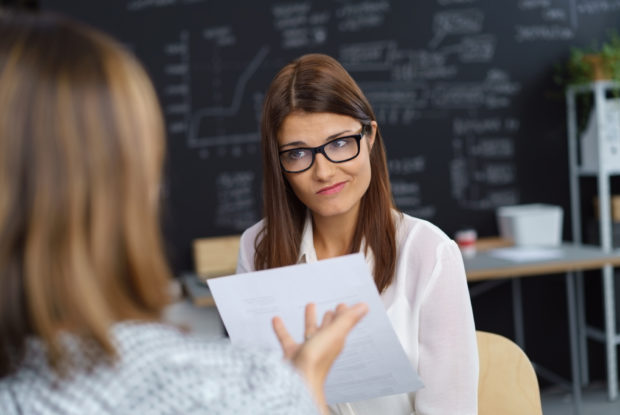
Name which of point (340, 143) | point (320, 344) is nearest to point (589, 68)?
point (340, 143)

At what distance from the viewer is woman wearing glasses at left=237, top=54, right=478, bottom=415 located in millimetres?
1347

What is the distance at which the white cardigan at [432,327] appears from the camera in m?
1.34

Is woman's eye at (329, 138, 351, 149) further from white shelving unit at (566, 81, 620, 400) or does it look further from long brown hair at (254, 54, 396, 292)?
white shelving unit at (566, 81, 620, 400)

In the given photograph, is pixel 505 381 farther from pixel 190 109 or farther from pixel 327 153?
pixel 190 109

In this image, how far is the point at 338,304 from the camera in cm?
103

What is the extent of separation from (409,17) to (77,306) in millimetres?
3614

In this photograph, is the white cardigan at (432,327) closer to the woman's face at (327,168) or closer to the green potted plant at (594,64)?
the woman's face at (327,168)

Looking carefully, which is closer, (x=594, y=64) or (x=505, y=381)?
(x=505, y=381)

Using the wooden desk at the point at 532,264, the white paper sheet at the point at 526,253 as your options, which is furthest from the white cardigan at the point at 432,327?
the white paper sheet at the point at 526,253

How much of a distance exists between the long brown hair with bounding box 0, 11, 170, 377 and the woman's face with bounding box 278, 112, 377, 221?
0.77 metres

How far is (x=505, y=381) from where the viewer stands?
144 centimetres

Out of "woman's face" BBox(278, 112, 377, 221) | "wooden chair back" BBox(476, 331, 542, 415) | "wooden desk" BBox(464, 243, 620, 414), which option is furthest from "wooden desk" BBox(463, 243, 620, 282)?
"woman's face" BBox(278, 112, 377, 221)

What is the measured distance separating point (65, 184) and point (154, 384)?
0.21m

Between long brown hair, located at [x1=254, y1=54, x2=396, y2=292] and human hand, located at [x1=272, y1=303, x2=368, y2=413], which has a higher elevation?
long brown hair, located at [x1=254, y1=54, x2=396, y2=292]
